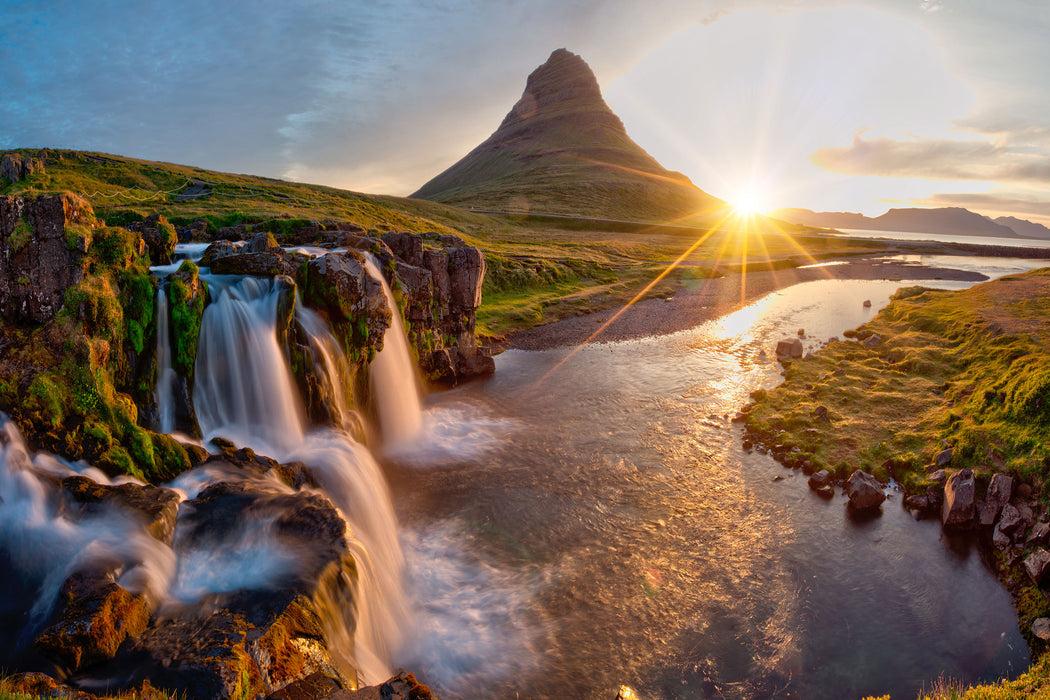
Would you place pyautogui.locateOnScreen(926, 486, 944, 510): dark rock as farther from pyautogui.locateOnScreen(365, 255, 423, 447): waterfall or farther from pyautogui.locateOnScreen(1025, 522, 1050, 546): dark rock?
pyautogui.locateOnScreen(365, 255, 423, 447): waterfall

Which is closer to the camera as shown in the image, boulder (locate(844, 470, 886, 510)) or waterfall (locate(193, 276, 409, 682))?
waterfall (locate(193, 276, 409, 682))

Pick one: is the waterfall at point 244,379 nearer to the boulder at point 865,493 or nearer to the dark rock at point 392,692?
the dark rock at point 392,692

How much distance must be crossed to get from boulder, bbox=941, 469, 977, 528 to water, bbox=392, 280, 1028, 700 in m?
0.50

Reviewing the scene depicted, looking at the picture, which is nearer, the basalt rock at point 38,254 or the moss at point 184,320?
the basalt rock at point 38,254

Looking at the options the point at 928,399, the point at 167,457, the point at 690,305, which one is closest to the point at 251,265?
the point at 167,457

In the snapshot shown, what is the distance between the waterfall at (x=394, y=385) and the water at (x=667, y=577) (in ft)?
4.98

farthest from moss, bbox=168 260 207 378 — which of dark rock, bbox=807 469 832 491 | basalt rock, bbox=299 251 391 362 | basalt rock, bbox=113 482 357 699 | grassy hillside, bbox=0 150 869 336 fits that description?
grassy hillside, bbox=0 150 869 336

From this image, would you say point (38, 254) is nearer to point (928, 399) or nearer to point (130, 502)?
point (130, 502)

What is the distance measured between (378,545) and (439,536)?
1.98 metres

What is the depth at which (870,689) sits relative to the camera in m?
10.6

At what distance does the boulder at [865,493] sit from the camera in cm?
1658

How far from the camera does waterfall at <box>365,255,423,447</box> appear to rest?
2403 cm

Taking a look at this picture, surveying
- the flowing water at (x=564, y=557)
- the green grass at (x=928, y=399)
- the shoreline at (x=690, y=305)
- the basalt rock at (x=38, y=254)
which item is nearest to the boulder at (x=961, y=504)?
the flowing water at (x=564, y=557)

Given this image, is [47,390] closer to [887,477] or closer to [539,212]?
[887,477]
